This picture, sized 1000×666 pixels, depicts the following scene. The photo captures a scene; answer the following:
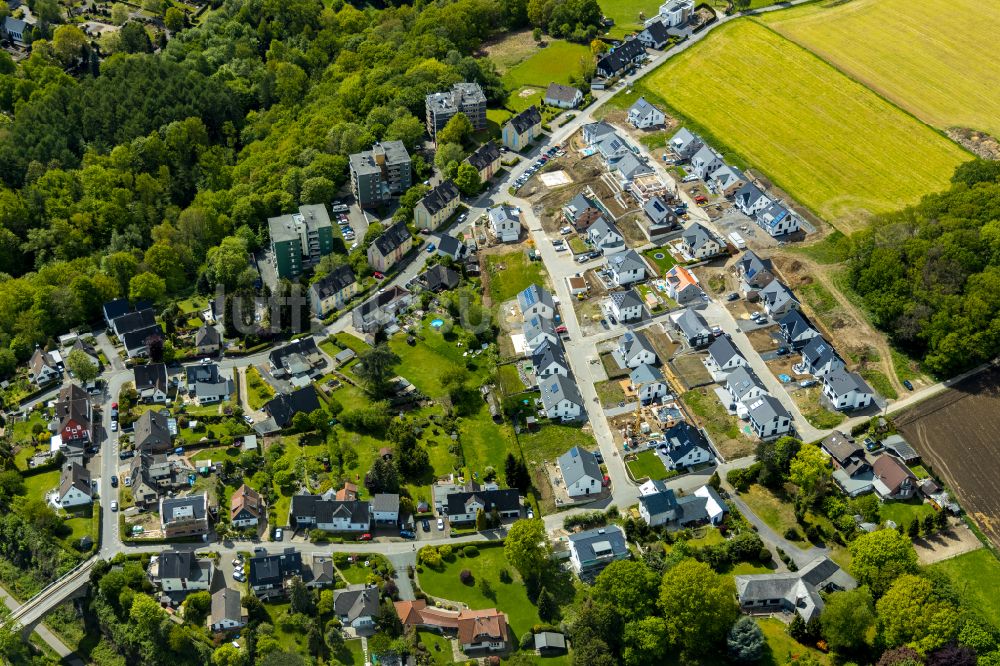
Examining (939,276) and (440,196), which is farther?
(440,196)

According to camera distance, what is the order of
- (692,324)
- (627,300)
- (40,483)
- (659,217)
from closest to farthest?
1. (40,483)
2. (692,324)
3. (627,300)
4. (659,217)

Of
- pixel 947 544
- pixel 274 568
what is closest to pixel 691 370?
pixel 947 544

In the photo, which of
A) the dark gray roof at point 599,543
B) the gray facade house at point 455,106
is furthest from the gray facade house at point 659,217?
the dark gray roof at point 599,543

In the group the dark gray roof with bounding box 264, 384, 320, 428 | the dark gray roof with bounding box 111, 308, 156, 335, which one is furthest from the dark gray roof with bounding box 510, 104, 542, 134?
the dark gray roof with bounding box 264, 384, 320, 428

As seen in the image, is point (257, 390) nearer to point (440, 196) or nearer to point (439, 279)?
point (439, 279)

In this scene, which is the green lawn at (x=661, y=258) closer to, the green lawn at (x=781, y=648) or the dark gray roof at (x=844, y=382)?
the dark gray roof at (x=844, y=382)

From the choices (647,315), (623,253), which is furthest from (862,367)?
(623,253)
